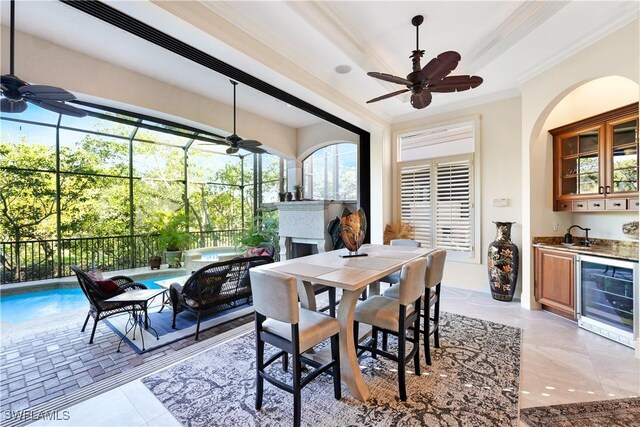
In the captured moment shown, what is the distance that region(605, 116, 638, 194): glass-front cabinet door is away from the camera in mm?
3047

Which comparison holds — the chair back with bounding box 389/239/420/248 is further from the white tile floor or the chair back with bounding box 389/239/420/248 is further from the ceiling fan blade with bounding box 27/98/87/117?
the ceiling fan blade with bounding box 27/98/87/117

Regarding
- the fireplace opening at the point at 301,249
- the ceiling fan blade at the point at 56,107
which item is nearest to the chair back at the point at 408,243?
the fireplace opening at the point at 301,249

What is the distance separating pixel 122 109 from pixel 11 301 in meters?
3.90

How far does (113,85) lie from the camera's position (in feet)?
13.3

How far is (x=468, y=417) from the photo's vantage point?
1.83 meters

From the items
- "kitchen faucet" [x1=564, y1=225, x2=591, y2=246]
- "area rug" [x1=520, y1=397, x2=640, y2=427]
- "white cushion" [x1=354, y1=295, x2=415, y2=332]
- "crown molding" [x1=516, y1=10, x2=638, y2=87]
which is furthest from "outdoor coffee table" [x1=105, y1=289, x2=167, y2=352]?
"crown molding" [x1=516, y1=10, x2=638, y2=87]

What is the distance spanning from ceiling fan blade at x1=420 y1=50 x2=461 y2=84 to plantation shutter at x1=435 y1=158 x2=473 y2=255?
102 inches

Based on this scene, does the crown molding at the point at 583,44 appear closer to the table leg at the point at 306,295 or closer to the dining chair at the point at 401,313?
the dining chair at the point at 401,313

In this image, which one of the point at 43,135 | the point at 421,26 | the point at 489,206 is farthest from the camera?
the point at 43,135

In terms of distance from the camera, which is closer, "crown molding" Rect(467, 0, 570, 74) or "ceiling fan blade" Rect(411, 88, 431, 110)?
"crown molding" Rect(467, 0, 570, 74)

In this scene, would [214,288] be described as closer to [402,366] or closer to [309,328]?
[309,328]

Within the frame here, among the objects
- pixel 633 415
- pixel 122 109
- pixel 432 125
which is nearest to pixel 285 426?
pixel 633 415

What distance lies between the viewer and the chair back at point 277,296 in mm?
1663

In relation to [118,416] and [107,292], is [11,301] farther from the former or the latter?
[118,416]
